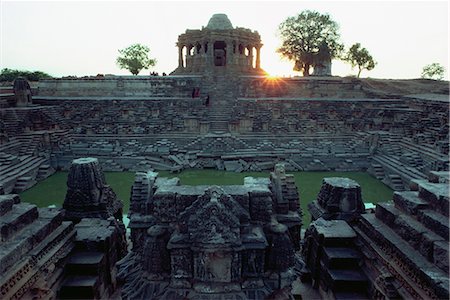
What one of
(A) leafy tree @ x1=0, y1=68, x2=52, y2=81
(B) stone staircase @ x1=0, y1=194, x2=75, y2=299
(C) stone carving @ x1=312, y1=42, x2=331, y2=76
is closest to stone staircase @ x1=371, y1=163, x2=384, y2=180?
(B) stone staircase @ x1=0, y1=194, x2=75, y2=299

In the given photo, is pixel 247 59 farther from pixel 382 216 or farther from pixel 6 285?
pixel 6 285

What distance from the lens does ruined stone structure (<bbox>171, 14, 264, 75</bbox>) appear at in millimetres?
24891

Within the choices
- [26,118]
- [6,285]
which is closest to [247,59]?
[26,118]

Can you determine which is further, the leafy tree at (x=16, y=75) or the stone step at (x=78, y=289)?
the leafy tree at (x=16, y=75)

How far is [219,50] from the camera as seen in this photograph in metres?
28.4

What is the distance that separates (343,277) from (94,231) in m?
3.91

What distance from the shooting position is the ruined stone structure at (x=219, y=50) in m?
24.9

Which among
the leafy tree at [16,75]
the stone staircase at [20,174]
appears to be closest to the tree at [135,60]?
the leafy tree at [16,75]

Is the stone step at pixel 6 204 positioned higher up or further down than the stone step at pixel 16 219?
higher up

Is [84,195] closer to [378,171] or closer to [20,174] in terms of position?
[20,174]

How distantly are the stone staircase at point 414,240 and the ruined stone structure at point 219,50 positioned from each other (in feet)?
67.9

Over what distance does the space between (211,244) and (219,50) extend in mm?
26884

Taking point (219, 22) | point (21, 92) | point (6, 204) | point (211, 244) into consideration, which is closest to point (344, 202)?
point (211, 244)

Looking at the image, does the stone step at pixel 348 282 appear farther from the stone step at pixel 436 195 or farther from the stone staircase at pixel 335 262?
the stone step at pixel 436 195
